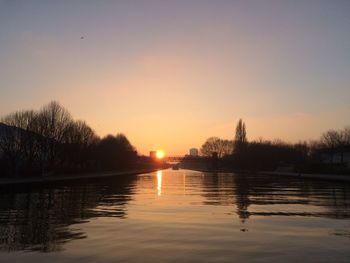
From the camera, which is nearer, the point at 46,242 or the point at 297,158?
the point at 46,242

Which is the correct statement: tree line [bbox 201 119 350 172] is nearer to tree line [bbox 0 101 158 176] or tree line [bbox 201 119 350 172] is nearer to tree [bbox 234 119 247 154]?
tree [bbox 234 119 247 154]

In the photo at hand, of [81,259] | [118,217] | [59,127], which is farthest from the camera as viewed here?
[59,127]

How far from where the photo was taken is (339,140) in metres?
119

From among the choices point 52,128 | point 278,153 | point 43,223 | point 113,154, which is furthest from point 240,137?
point 43,223

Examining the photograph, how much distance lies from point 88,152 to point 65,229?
3468 inches

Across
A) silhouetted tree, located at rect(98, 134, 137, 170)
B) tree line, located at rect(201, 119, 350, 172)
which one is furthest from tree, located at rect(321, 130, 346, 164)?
silhouetted tree, located at rect(98, 134, 137, 170)

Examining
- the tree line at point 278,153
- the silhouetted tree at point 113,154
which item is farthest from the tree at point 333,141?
the silhouetted tree at point 113,154

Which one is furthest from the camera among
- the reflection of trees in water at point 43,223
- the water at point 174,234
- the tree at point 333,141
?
the tree at point 333,141

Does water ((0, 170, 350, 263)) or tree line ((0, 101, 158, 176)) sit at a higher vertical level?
tree line ((0, 101, 158, 176))

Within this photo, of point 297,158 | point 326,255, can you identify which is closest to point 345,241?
point 326,255

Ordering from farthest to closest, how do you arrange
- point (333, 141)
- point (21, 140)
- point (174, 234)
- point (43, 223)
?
point (333, 141) < point (21, 140) < point (43, 223) < point (174, 234)

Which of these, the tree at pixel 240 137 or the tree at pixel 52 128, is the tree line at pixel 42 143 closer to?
the tree at pixel 52 128

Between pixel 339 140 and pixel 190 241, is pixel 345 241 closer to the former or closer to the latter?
pixel 190 241

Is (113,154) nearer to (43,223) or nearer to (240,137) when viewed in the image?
(240,137)
